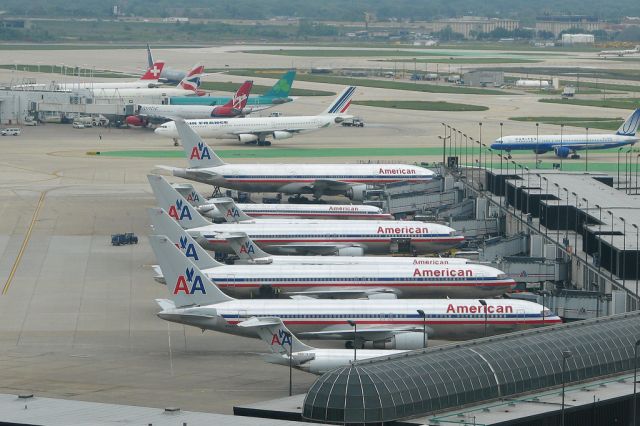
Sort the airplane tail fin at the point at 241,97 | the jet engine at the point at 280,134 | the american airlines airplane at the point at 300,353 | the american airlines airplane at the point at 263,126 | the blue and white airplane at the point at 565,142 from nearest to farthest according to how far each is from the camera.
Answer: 1. the american airlines airplane at the point at 300,353
2. the blue and white airplane at the point at 565,142
3. the american airlines airplane at the point at 263,126
4. the jet engine at the point at 280,134
5. the airplane tail fin at the point at 241,97

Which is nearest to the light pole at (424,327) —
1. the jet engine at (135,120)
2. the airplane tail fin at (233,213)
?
the airplane tail fin at (233,213)

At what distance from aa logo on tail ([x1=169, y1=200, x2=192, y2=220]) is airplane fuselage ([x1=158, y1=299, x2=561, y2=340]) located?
2427 centimetres

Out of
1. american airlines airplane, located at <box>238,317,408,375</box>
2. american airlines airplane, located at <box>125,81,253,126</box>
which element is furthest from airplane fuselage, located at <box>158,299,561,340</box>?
american airlines airplane, located at <box>125,81,253,126</box>

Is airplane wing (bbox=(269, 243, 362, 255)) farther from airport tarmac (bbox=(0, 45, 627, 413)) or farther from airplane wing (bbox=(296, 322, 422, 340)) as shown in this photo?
airplane wing (bbox=(296, 322, 422, 340))

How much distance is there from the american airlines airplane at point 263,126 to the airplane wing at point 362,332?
97799 millimetres

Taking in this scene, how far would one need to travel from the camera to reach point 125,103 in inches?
7864

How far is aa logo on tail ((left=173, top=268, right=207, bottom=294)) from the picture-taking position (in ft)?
229

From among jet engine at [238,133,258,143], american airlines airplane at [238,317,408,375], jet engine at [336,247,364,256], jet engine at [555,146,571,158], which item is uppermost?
american airlines airplane at [238,317,408,375]

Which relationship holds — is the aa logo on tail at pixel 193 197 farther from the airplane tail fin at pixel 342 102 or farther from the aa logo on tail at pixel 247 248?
the airplane tail fin at pixel 342 102

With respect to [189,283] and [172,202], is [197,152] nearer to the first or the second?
[172,202]

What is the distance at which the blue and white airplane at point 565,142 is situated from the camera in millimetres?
Answer: 155875

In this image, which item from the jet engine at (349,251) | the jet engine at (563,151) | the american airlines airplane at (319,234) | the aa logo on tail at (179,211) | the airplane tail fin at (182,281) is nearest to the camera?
the airplane tail fin at (182,281)

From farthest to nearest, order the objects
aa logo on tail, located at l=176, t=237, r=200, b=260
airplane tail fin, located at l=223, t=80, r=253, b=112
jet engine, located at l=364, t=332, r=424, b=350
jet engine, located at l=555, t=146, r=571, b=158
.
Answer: airplane tail fin, located at l=223, t=80, r=253, b=112
jet engine, located at l=555, t=146, r=571, b=158
aa logo on tail, located at l=176, t=237, r=200, b=260
jet engine, located at l=364, t=332, r=424, b=350

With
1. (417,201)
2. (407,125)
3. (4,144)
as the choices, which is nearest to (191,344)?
(417,201)
